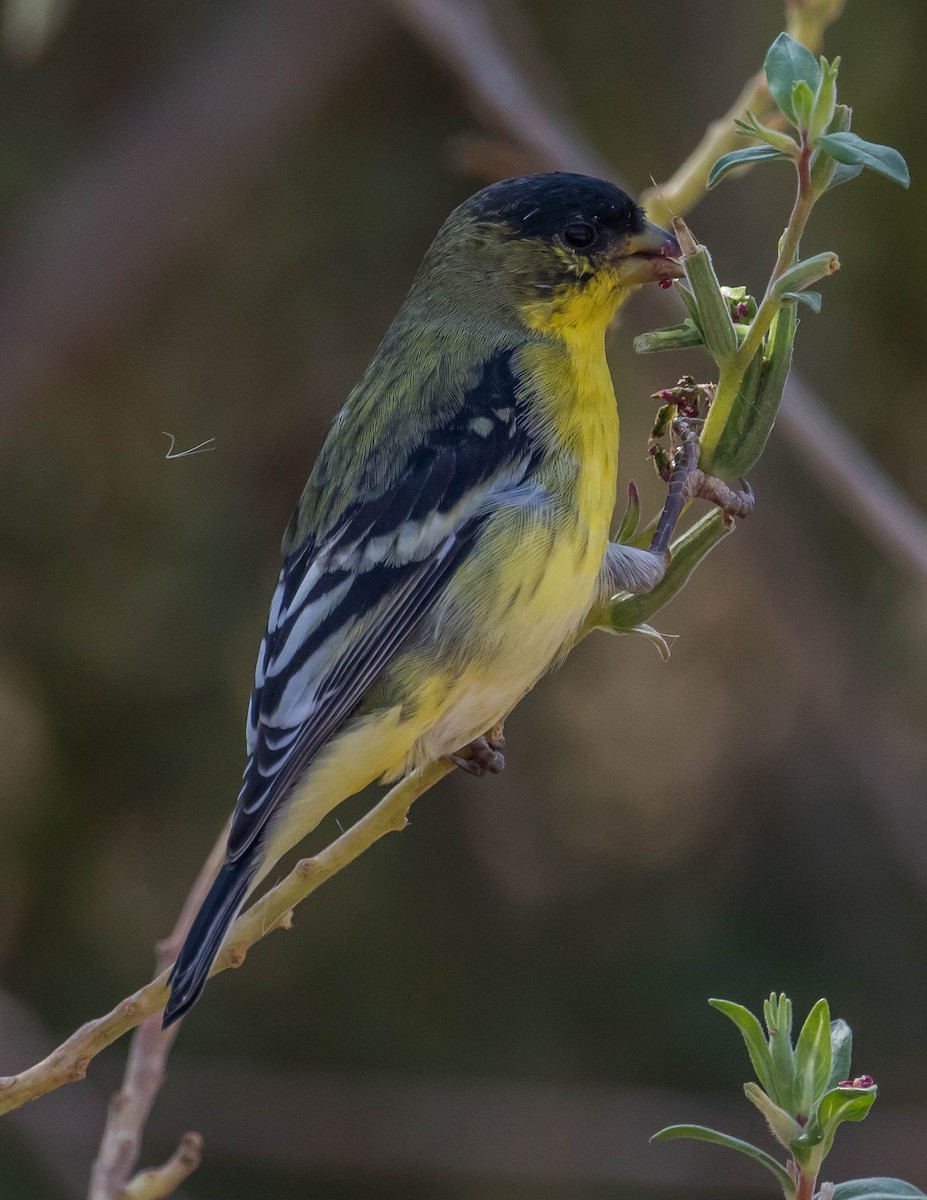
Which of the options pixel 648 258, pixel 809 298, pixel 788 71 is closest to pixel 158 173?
pixel 648 258

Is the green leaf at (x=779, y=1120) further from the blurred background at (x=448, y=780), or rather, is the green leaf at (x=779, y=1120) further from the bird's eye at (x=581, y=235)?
the blurred background at (x=448, y=780)

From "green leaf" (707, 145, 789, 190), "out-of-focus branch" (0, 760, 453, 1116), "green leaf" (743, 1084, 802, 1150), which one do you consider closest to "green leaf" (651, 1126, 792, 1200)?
"green leaf" (743, 1084, 802, 1150)

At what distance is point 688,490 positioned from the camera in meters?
1.97

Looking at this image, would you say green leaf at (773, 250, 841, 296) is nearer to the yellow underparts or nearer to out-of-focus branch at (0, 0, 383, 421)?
the yellow underparts

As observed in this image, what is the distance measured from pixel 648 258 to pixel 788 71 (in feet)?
3.60

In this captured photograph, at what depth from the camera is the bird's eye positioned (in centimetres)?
268

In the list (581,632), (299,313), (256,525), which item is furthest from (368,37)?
(581,632)

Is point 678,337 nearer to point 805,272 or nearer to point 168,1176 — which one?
point 805,272

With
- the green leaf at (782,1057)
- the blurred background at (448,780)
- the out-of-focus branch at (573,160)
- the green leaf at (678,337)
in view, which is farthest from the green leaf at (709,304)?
the blurred background at (448,780)

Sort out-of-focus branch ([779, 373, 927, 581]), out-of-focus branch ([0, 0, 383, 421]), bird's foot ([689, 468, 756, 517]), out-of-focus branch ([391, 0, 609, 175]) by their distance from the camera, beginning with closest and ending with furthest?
bird's foot ([689, 468, 756, 517])
out-of-focus branch ([779, 373, 927, 581])
out-of-focus branch ([391, 0, 609, 175])
out-of-focus branch ([0, 0, 383, 421])

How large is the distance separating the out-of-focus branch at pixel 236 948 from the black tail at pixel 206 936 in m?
0.05

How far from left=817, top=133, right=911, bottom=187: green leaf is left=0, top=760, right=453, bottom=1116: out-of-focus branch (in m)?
0.82

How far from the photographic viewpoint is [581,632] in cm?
214

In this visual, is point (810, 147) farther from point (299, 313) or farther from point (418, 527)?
point (299, 313)
